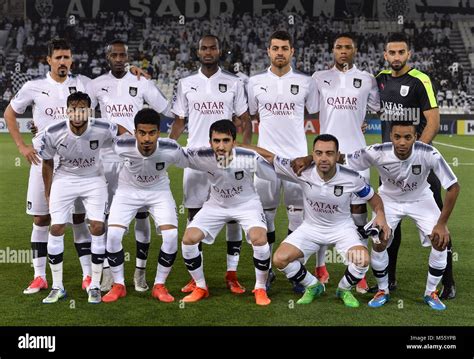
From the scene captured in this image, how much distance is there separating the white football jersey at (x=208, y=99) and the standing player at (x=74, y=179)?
760mm

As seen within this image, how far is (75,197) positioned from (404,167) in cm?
273

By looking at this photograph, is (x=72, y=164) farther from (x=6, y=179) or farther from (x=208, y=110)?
(x=6, y=179)

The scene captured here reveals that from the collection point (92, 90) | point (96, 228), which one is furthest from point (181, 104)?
point (96, 228)

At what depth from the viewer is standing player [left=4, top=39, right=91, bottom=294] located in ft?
19.9

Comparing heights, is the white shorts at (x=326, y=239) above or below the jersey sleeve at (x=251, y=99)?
below

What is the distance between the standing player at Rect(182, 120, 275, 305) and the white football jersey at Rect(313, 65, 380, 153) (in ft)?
2.60

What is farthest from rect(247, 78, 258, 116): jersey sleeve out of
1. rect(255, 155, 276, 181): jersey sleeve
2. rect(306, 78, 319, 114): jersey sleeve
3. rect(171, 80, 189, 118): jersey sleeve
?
rect(255, 155, 276, 181): jersey sleeve

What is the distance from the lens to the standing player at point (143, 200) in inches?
226

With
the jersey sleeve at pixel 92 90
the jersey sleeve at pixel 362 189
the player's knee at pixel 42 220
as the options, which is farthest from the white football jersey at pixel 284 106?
the player's knee at pixel 42 220

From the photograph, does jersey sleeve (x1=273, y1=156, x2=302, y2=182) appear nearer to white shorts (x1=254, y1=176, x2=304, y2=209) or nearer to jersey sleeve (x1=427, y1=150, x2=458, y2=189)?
white shorts (x1=254, y1=176, x2=304, y2=209)

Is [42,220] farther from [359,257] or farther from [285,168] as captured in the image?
[359,257]

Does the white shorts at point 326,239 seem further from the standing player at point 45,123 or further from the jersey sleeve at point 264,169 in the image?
the standing player at point 45,123
